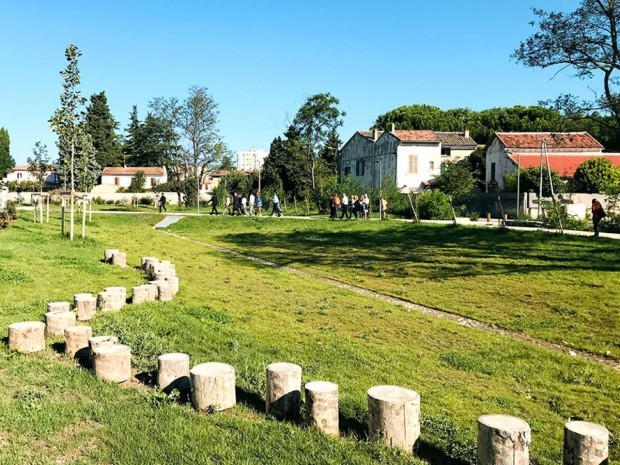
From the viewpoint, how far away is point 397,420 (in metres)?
4.12

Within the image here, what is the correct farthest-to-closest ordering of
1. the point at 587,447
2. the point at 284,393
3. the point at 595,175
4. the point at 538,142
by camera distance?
1. the point at 538,142
2. the point at 595,175
3. the point at 284,393
4. the point at 587,447

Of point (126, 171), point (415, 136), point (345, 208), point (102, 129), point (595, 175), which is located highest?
point (102, 129)

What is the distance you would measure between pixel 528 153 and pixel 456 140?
37.6 ft

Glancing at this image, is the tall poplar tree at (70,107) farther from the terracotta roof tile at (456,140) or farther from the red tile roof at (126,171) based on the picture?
the red tile roof at (126,171)

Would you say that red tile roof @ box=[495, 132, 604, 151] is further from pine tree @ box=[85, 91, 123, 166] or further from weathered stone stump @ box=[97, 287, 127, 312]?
pine tree @ box=[85, 91, 123, 166]

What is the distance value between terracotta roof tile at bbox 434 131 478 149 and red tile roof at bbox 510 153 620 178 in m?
11.0

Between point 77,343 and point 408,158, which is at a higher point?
point 408,158

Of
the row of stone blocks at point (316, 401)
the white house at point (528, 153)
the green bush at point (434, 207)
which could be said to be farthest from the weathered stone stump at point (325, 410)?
the white house at point (528, 153)

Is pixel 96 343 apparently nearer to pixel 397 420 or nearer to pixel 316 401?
pixel 316 401

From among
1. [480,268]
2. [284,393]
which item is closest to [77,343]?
[284,393]

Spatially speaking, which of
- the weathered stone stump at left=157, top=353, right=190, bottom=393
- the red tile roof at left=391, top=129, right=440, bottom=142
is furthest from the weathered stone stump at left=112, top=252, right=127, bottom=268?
the red tile roof at left=391, top=129, right=440, bottom=142

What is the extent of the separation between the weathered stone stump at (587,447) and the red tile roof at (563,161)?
4194 centimetres

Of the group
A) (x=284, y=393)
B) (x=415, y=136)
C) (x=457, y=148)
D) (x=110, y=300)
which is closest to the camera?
(x=284, y=393)

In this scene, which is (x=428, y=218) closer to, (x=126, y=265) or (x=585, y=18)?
(x=585, y=18)
